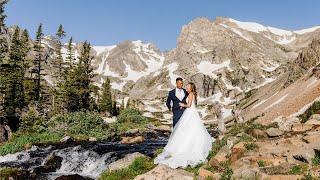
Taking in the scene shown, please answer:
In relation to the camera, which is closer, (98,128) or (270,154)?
(270,154)

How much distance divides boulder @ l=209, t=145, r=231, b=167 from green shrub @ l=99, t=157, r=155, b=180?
3.83 meters

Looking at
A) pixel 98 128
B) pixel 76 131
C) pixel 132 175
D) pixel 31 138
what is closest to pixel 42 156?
pixel 31 138

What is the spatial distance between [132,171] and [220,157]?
15.3ft

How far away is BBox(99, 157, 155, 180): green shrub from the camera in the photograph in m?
21.7

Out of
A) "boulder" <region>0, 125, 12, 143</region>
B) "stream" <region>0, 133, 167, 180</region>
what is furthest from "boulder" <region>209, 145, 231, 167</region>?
"boulder" <region>0, 125, 12, 143</region>

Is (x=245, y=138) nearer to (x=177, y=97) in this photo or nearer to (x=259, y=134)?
(x=259, y=134)

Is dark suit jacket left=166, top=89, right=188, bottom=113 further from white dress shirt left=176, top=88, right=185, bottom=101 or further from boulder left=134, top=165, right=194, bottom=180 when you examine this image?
boulder left=134, top=165, right=194, bottom=180

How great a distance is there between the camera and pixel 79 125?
224ft

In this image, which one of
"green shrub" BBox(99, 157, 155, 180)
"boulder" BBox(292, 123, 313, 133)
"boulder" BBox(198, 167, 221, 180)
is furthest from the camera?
"boulder" BBox(292, 123, 313, 133)

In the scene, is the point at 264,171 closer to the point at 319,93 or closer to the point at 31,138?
the point at 319,93

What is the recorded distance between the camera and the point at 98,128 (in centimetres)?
7025

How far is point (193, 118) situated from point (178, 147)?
5.14 ft

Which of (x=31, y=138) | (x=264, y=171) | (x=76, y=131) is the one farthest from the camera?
(x=76, y=131)

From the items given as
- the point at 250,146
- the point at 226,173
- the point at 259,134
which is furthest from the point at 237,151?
the point at 259,134
